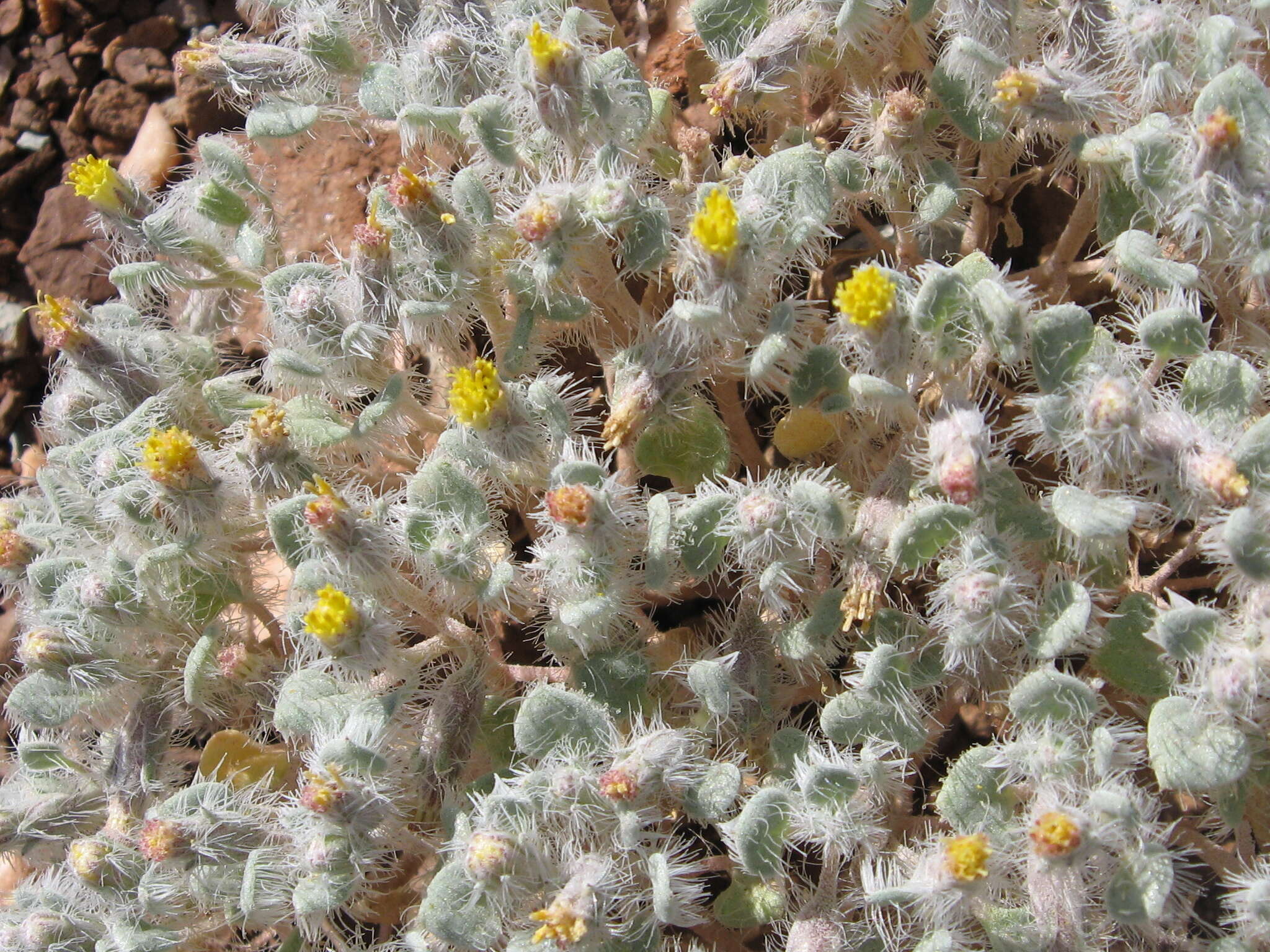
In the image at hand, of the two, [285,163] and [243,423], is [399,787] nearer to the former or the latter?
[243,423]

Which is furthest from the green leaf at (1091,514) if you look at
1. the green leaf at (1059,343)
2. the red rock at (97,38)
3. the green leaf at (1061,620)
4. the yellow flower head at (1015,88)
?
the red rock at (97,38)

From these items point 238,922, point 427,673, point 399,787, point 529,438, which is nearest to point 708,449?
point 529,438

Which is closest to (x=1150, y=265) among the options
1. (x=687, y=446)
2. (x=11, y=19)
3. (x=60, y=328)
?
(x=687, y=446)

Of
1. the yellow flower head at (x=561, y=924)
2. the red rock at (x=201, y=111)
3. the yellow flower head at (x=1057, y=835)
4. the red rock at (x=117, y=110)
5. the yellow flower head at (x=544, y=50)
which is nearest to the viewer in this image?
the yellow flower head at (x=1057, y=835)

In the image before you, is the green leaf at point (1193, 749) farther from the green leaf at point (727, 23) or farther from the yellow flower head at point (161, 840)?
the yellow flower head at point (161, 840)

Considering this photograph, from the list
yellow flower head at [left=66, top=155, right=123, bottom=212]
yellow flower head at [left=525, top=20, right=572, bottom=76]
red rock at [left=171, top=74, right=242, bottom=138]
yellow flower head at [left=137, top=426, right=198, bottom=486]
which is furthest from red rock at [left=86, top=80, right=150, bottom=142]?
yellow flower head at [left=525, top=20, right=572, bottom=76]

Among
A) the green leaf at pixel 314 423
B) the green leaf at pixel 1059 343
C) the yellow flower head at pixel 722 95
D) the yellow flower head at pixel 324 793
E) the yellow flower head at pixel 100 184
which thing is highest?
the yellow flower head at pixel 722 95

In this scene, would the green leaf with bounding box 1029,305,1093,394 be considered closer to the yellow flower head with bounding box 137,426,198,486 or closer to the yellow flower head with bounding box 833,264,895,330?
the yellow flower head with bounding box 833,264,895,330
